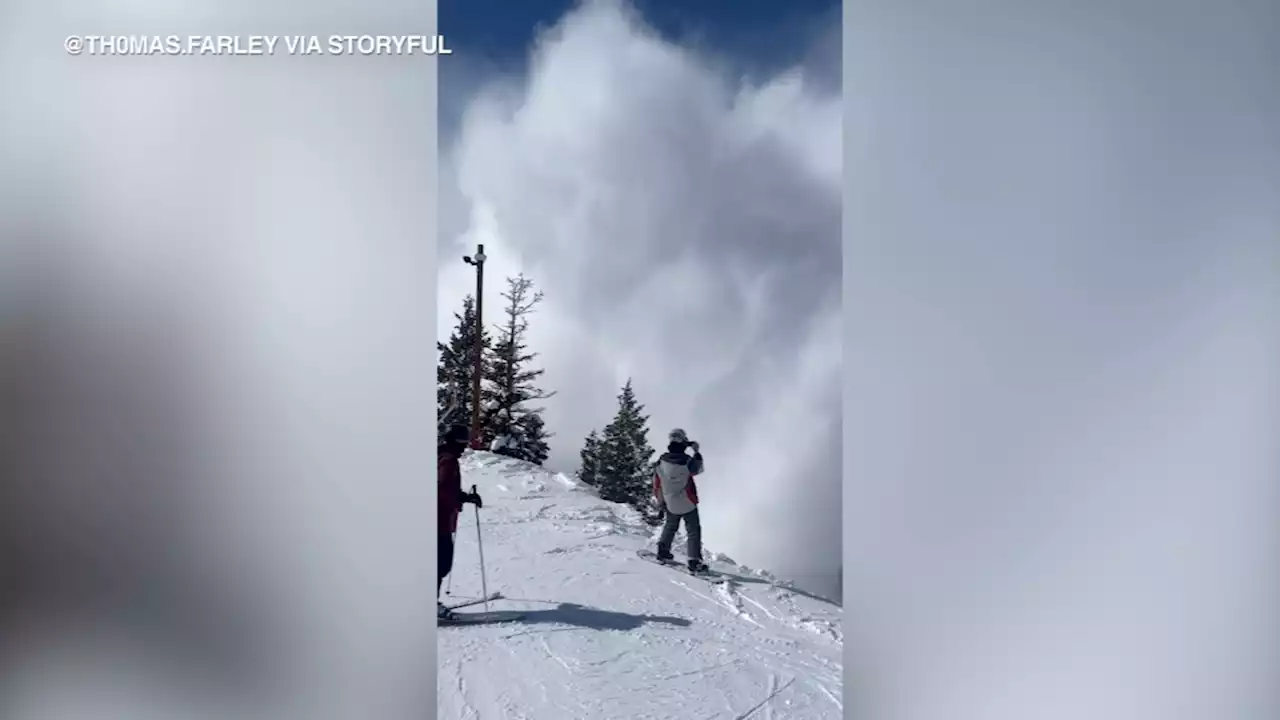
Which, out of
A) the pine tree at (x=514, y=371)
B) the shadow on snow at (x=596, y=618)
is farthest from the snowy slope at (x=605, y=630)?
the pine tree at (x=514, y=371)

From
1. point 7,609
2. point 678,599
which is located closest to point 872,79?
point 678,599

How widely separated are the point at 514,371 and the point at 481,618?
2.31ft

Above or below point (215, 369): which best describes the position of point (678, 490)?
below

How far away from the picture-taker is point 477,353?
81.4 inches

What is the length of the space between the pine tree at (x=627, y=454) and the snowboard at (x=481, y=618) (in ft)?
1.37

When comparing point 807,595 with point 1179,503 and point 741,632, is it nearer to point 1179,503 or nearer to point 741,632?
point 741,632

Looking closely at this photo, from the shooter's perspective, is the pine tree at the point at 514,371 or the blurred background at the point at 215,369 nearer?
the blurred background at the point at 215,369

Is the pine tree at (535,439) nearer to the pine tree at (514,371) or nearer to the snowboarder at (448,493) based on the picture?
the pine tree at (514,371)

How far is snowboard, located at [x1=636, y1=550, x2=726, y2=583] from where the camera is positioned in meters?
2.10

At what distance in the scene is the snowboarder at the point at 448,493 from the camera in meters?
2.04

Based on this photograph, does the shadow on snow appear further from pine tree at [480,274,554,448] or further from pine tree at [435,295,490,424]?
pine tree at [435,295,490,424]

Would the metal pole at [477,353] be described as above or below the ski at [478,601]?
above

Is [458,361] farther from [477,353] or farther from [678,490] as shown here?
[678,490]

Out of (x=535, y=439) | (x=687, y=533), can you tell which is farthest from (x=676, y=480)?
(x=535, y=439)
